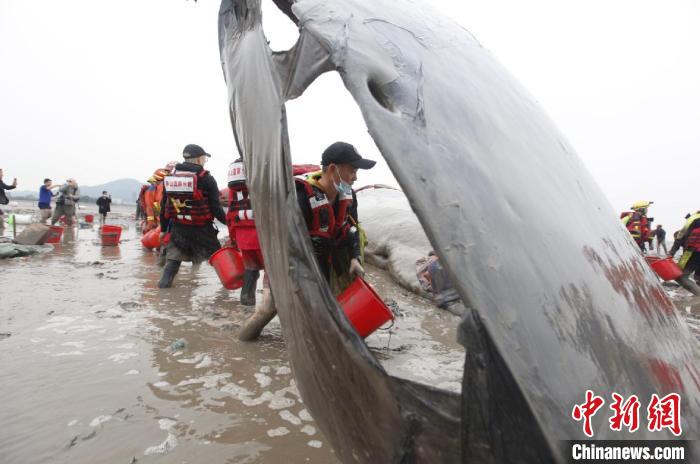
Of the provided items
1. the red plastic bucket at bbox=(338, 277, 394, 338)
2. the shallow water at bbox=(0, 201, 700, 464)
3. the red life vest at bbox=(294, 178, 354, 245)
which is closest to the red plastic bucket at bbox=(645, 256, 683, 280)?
the shallow water at bbox=(0, 201, 700, 464)

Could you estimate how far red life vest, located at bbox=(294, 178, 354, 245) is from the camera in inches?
94.4

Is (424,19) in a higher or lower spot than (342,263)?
higher

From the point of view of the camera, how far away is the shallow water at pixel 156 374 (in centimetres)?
162

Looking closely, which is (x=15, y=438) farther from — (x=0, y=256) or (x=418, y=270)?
(x=0, y=256)

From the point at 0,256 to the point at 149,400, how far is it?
613cm

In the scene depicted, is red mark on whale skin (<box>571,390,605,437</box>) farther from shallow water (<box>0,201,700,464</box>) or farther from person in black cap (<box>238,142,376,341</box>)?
person in black cap (<box>238,142,376,341</box>)

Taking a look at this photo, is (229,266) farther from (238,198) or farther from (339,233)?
(339,233)

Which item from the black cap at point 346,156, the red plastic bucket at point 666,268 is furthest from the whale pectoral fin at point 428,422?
the red plastic bucket at point 666,268

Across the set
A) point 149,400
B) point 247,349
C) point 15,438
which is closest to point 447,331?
point 247,349

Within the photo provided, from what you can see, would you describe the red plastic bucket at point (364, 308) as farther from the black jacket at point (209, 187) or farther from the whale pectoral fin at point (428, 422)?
the black jacket at point (209, 187)

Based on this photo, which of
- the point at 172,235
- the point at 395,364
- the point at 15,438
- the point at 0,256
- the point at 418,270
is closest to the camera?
the point at 15,438

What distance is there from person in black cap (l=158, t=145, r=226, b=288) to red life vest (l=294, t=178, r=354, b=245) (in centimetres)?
212

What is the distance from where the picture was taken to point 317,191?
240cm

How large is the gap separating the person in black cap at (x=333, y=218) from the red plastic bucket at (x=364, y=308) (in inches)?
24.9
